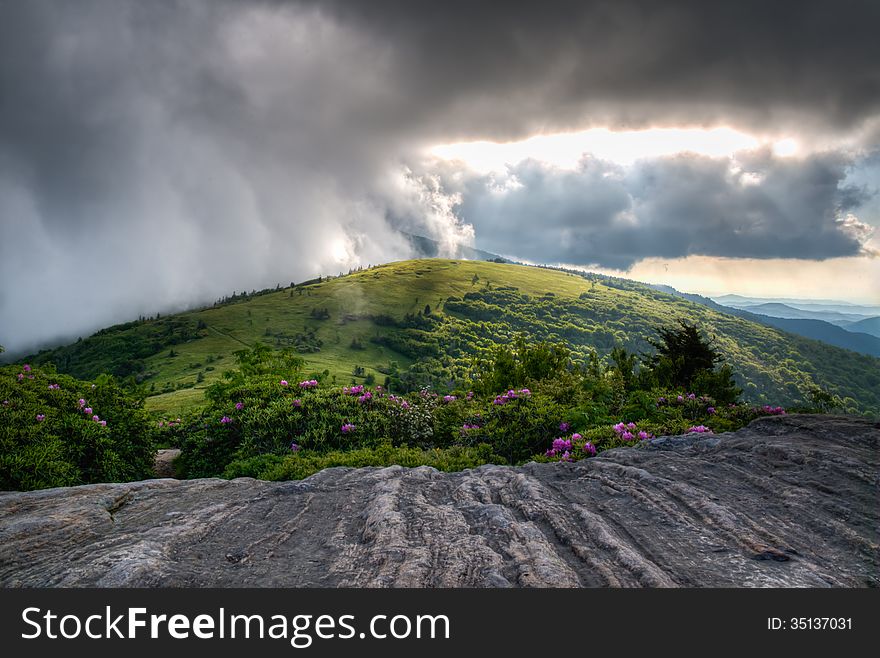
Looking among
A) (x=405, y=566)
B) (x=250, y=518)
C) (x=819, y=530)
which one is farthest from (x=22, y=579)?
(x=819, y=530)

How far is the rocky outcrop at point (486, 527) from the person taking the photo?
3.75 m

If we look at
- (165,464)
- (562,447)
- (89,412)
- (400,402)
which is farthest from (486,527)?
(165,464)

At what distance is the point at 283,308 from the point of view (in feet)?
591

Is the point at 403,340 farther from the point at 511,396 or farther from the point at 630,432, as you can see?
the point at 630,432

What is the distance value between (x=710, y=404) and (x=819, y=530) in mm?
6697

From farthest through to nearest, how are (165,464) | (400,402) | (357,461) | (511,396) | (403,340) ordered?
(403,340) → (400,402) → (165,464) → (511,396) → (357,461)

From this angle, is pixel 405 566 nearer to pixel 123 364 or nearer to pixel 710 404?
pixel 710 404

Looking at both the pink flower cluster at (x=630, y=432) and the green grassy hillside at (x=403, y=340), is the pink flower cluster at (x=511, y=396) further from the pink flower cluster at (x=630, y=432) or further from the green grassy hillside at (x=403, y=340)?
the green grassy hillside at (x=403, y=340)

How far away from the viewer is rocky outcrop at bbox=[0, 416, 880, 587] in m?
3.75

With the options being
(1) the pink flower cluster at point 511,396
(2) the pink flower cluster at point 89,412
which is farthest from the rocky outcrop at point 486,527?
(1) the pink flower cluster at point 511,396

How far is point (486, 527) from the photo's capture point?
4.72 m

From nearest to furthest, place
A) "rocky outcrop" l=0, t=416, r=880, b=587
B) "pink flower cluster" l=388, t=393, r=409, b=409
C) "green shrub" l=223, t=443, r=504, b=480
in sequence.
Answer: "rocky outcrop" l=0, t=416, r=880, b=587
"green shrub" l=223, t=443, r=504, b=480
"pink flower cluster" l=388, t=393, r=409, b=409

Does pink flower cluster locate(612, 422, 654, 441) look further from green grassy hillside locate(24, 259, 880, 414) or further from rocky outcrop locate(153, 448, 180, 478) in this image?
green grassy hillside locate(24, 259, 880, 414)

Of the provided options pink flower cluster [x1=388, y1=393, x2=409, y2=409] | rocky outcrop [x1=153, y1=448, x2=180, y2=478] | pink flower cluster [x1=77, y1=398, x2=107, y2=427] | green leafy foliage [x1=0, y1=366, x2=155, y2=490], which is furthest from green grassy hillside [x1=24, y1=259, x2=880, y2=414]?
pink flower cluster [x1=77, y1=398, x2=107, y2=427]
